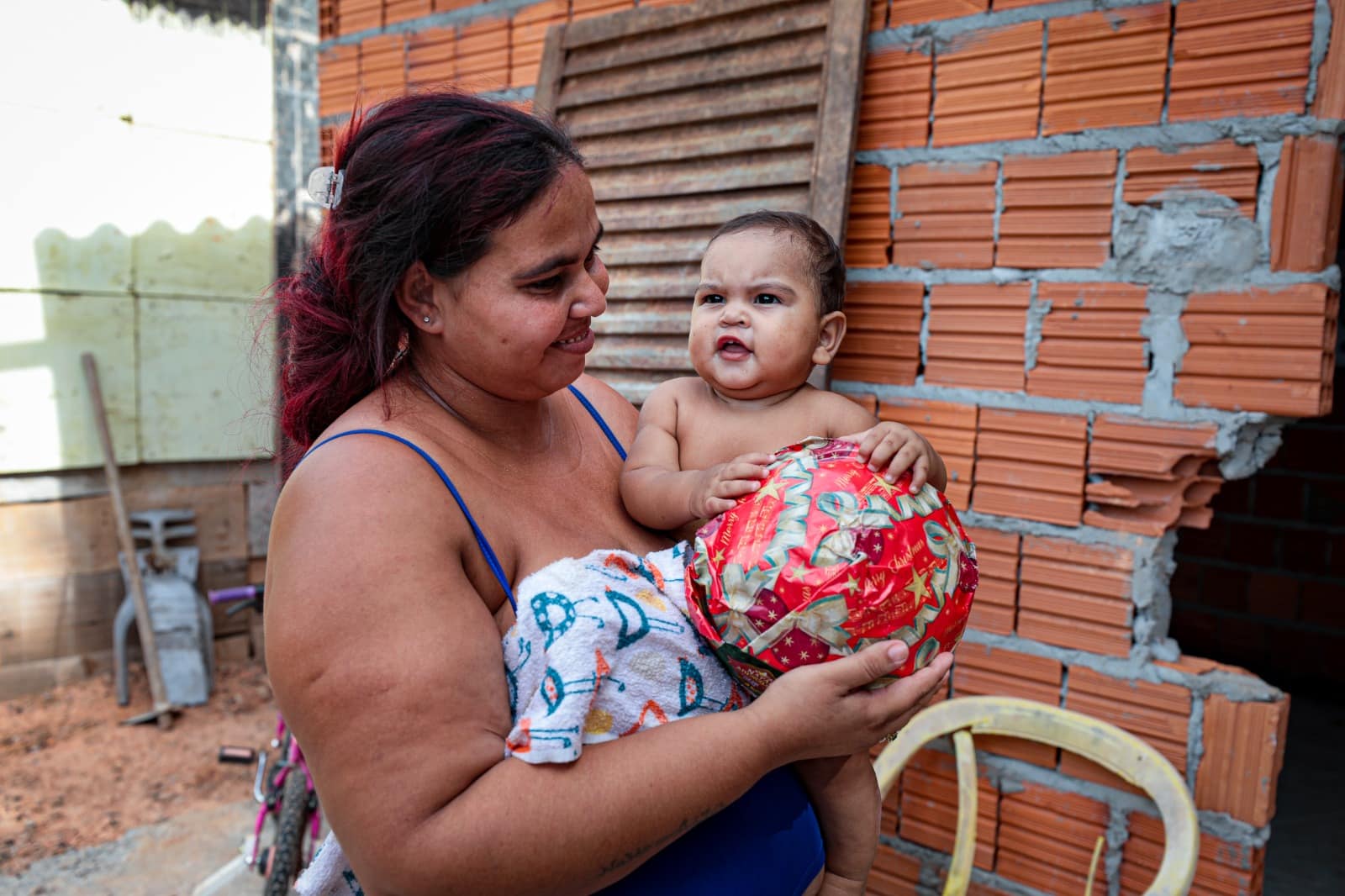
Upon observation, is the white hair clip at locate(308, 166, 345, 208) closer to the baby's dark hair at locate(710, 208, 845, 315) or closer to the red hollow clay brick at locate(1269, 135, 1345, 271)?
the baby's dark hair at locate(710, 208, 845, 315)

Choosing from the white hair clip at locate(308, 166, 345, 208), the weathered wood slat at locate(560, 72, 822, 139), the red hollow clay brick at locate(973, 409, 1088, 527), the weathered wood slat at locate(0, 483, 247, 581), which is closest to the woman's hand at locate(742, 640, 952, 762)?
the white hair clip at locate(308, 166, 345, 208)

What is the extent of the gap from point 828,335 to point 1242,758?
57.2 inches

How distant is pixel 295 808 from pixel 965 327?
2781mm

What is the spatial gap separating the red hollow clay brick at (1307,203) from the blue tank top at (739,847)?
162 cm

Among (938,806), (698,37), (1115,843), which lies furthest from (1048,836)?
(698,37)

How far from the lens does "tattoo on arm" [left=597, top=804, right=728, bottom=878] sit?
1141mm

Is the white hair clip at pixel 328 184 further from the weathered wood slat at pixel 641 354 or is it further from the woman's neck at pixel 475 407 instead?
the weathered wood slat at pixel 641 354

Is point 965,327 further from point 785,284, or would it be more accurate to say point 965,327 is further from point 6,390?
point 6,390

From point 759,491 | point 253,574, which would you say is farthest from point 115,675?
point 759,491

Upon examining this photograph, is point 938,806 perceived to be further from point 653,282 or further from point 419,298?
point 419,298

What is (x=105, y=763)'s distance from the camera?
4.96 meters

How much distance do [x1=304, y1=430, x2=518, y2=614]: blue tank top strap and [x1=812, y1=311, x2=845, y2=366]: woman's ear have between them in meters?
0.79

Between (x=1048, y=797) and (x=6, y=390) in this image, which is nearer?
(x=1048, y=797)

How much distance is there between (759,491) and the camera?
1337 millimetres
